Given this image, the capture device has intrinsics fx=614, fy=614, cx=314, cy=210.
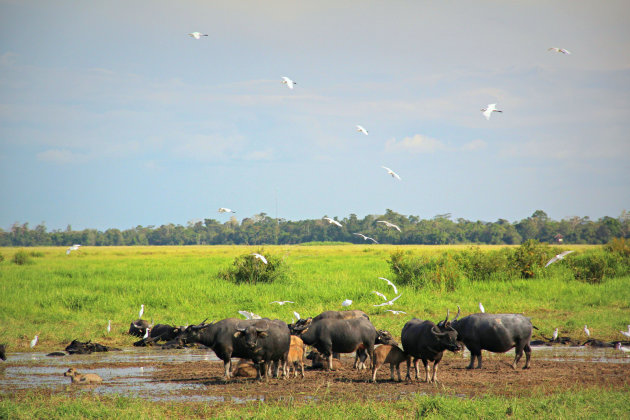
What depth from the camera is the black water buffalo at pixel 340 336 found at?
1129 cm

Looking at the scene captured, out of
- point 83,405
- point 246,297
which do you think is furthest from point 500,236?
point 83,405

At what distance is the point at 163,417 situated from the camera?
8.04m

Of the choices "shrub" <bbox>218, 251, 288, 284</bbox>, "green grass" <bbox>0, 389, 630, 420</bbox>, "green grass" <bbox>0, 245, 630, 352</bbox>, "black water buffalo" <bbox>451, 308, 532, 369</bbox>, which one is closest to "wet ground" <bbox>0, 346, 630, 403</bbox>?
"black water buffalo" <bbox>451, 308, 532, 369</bbox>

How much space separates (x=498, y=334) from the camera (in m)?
11.7

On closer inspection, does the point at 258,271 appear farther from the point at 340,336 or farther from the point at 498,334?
the point at 498,334

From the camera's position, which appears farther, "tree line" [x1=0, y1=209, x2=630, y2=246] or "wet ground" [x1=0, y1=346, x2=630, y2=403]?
"tree line" [x1=0, y1=209, x2=630, y2=246]

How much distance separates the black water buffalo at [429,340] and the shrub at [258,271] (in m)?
14.5

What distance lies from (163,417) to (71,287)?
17736 millimetres

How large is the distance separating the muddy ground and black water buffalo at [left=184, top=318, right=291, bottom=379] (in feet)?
1.37

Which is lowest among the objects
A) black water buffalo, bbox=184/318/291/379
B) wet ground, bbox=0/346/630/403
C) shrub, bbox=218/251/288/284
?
wet ground, bbox=0/346/630/403

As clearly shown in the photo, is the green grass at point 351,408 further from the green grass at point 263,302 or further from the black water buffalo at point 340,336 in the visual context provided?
the green grass at point 263,302

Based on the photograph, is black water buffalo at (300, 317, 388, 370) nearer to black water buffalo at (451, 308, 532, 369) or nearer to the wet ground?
the wet ground

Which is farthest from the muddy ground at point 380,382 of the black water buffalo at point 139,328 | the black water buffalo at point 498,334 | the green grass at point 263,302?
the green grass at point 263,302

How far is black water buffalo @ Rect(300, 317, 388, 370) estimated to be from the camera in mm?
11289
